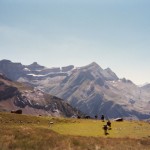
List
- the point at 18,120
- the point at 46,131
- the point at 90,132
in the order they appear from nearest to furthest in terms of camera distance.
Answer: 1. the point at 46,131
2. the point at 90,132
3. the point at 18,120

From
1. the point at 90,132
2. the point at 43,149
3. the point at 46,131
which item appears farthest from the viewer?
the point at 90,132

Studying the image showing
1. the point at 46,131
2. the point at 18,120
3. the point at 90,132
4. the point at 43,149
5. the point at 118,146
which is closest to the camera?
the point at 43,149

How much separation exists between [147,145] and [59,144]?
14.6 meters

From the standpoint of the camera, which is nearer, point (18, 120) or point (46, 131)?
point (46, 131)

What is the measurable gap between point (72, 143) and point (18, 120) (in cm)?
2148

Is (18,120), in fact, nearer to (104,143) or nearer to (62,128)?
(62,128)

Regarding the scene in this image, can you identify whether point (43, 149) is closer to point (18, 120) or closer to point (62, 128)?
point (62, 128)

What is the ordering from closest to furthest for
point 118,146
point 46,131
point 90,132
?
1. point 118,146
2. point 46,131
3. point 90,132

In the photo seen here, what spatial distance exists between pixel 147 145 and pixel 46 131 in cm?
1639

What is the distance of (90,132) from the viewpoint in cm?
5484

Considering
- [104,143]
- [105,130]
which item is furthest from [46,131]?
[105,130]

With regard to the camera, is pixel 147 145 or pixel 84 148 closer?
pixel 84 148

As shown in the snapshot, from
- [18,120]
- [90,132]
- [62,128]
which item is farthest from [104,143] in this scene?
[18,120]

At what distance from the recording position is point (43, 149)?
42.1 meters
